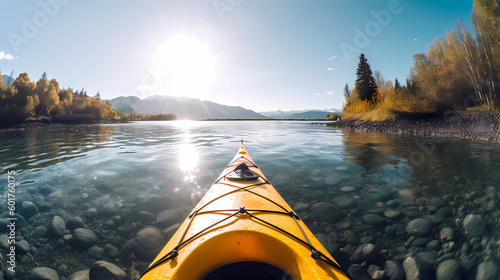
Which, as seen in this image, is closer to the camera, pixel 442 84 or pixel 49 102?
pixel 442 84

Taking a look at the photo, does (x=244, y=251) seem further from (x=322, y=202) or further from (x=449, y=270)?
(x=322, y=202)

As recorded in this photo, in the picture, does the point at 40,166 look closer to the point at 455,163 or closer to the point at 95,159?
the point at 95,159

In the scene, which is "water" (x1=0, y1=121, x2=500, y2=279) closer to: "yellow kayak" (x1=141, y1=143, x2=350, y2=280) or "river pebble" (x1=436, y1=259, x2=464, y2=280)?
"river pebble" (x1=436, y1=259, x2=464, y2=280)

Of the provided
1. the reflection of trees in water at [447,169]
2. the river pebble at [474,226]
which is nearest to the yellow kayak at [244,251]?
the river pebble at [474,226]

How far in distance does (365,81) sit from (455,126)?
1226 inches

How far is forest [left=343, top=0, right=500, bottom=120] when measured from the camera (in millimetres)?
17641

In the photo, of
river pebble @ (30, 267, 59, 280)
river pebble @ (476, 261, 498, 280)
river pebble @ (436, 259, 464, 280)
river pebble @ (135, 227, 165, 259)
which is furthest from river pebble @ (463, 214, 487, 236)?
Answer: river pebble @ (30, 267, 59, 280)

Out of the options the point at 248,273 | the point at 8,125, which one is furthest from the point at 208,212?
the point at 8,125

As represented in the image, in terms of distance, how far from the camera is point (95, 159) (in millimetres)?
10375

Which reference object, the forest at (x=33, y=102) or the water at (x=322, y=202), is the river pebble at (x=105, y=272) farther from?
the forest at (x=33, y=102)

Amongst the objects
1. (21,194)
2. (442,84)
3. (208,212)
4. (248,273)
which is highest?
(442,84)

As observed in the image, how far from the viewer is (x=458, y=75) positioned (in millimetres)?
22297

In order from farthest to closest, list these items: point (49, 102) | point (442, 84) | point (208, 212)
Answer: point (49, 102)
point (442, 84)
point (208, 212)

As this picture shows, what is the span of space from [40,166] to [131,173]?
16.3 feet
